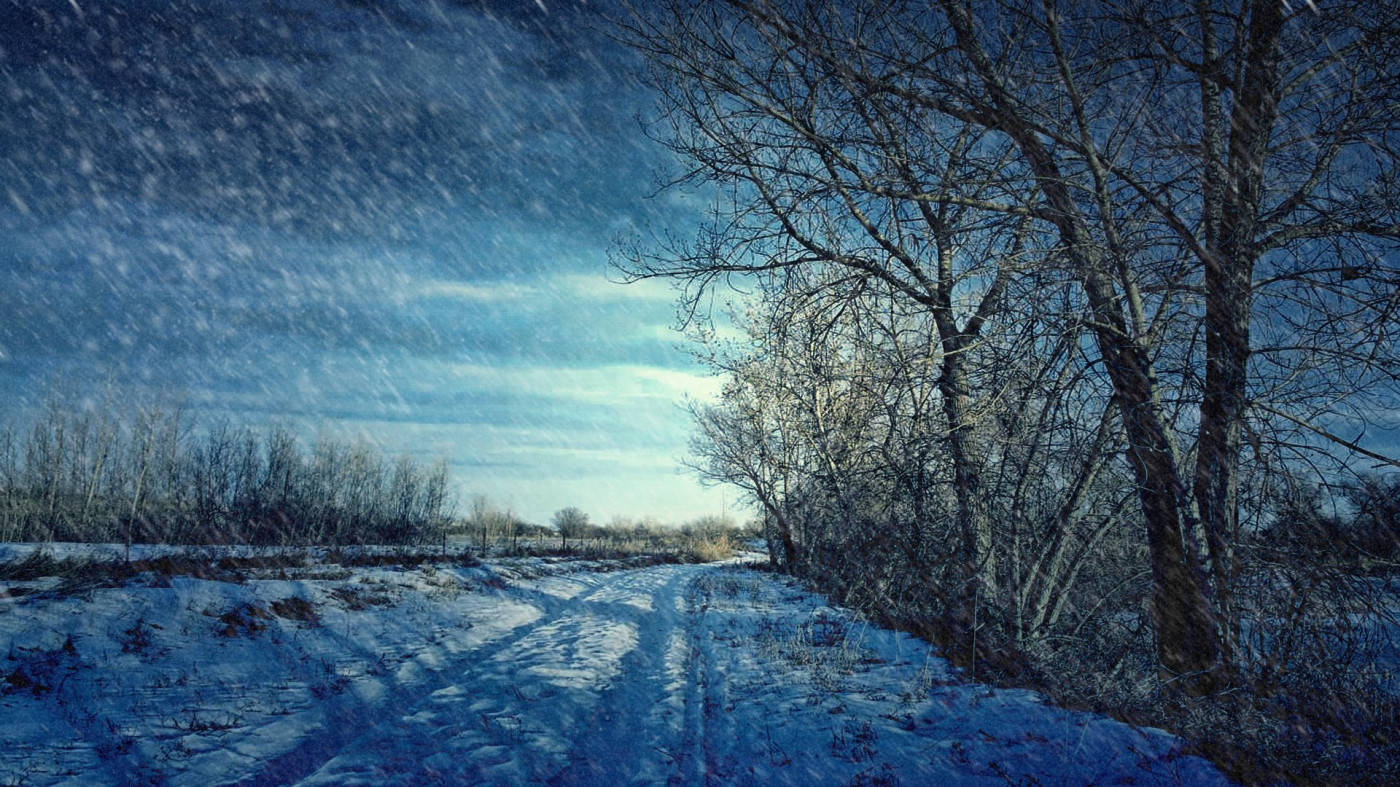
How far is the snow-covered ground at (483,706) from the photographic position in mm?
4266

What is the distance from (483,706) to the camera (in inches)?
239

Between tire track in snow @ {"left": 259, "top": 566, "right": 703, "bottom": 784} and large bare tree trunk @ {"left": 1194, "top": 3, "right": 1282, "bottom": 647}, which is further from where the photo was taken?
tire track in snow @ {"left": 259, "top": 566, "right": 703, "bottom": 784}

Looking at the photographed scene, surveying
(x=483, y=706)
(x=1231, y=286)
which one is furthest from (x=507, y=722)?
(x=1231, y=286)

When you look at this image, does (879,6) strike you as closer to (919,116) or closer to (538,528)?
(919,116)

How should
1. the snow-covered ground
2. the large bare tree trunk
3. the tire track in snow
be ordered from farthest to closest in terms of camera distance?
the tire track in snow, the snow-covered ground, the large bare tree trunk

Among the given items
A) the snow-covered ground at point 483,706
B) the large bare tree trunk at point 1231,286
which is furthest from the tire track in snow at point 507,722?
the large bare tree trunk at point 1231,286

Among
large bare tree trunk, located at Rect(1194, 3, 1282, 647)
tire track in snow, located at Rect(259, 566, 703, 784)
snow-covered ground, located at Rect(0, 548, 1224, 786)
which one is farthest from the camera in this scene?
tire track in snow, located at Rect(259, 566, 703, 784)

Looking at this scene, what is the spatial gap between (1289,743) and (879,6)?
478 centimetres

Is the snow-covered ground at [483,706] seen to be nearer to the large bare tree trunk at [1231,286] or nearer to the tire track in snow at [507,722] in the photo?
the tire track in snow at [507,722]

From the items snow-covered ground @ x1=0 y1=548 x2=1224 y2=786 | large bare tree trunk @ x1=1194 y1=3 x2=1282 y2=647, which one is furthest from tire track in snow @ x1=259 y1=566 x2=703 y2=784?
large bare tree trunk @ x1=1194 y1=3 x2=1282 y2=647

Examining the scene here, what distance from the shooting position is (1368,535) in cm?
310

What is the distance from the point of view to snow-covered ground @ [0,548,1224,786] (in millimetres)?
4266

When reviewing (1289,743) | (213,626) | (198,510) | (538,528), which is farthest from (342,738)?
(538,528)

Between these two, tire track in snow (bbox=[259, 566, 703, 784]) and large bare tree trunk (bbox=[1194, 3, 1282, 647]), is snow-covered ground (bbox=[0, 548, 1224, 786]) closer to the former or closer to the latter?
tire track in snow (bbox=[259, 566, 703, 784])
